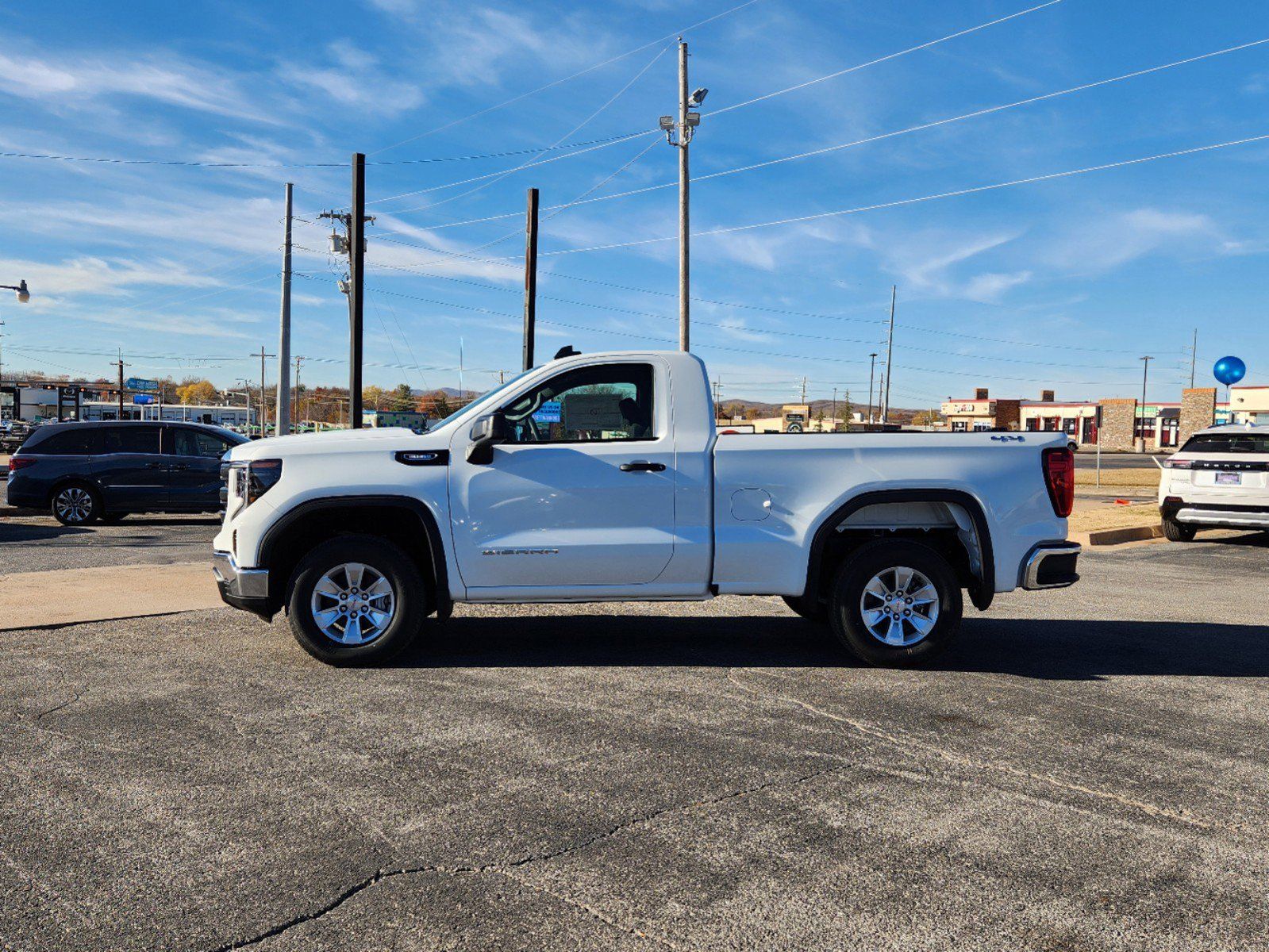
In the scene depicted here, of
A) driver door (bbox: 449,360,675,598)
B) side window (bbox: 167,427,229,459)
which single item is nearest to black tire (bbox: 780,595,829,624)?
driver door (bbox: 449,360,675,598)

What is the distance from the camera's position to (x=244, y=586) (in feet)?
21.0

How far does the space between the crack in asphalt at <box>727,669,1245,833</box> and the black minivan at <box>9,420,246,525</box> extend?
43.5 ft

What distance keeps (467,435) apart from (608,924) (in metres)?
3.89

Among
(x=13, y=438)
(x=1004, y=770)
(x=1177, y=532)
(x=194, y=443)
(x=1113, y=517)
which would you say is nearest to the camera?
(x=1004, y=770)

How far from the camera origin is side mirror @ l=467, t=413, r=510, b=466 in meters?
6.21

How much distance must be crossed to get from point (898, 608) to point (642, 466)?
6.28 ft

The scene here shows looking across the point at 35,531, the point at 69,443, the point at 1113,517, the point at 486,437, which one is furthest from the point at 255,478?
the point at 1113,517

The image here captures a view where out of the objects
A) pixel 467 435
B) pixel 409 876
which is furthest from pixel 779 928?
pixel 467 435

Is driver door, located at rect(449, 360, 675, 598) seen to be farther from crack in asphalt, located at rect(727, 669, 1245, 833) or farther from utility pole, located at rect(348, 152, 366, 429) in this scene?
utility pole, located at rect(348, 152, 366, 429)

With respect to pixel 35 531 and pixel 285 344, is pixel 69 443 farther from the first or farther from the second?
pixel 285 344

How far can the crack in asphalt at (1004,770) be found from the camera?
3.96 meters

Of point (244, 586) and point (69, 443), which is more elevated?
point (69, 443)

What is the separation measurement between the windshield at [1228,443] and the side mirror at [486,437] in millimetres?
11563

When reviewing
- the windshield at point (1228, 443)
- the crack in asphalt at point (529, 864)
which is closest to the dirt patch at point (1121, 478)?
the windshield at point (1228, 443)
